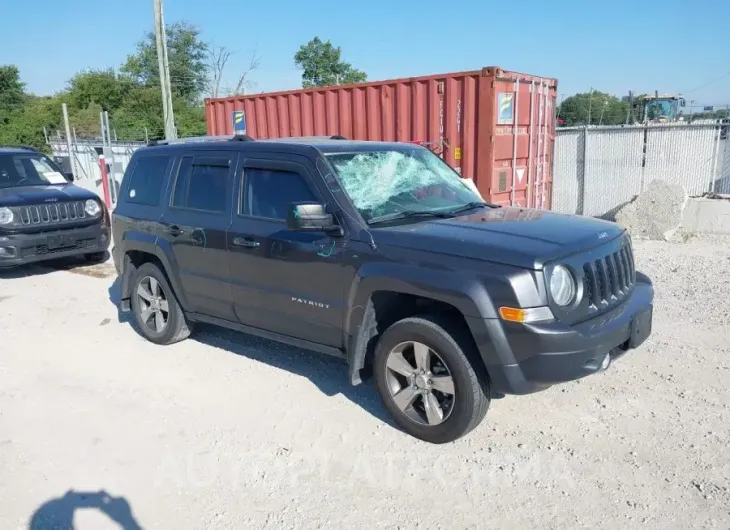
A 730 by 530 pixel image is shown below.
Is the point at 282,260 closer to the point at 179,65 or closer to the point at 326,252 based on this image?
the point at 326,252

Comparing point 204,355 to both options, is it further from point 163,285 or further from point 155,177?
point 155,177

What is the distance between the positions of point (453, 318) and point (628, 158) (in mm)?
10538

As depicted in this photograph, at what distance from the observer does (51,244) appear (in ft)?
28.2

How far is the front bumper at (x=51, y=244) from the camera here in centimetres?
821

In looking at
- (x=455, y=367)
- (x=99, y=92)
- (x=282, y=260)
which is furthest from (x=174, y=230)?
(x=99, y=92)

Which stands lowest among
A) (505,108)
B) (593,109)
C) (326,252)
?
(326,252)

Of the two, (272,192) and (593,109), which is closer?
(272,192)

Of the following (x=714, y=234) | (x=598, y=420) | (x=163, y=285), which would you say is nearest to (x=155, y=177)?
(x=163, y=285)

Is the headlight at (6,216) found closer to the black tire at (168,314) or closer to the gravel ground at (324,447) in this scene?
the gravel ground at (324,447)

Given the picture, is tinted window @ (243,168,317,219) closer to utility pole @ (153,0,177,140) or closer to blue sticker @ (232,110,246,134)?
blue sticker @ (232,110,246,134)

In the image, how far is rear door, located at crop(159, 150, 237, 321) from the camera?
4.80 meters

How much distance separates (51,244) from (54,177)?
1535 mm

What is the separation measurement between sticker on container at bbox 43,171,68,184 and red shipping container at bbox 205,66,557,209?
390 centimetres

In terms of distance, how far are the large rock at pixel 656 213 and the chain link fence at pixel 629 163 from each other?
1933mm
